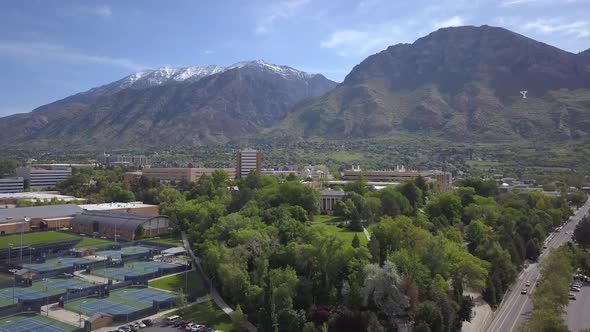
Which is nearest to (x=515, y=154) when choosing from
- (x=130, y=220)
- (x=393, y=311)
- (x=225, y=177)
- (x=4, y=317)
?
(x=225, y=177)

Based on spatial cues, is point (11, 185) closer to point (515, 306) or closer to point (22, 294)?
point (22, 294)

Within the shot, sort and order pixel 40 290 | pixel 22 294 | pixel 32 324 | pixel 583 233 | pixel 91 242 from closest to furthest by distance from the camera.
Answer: pixel 32 324 → pixel 22 294 → pixel 40 290 → pixel 583 233 → pixel 91 242

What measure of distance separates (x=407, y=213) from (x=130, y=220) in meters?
38.7

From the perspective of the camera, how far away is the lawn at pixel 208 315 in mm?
34041

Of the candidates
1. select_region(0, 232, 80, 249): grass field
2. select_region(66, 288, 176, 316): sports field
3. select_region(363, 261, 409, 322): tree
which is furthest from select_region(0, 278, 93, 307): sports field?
select_region(363, 261, 409, 322): tree

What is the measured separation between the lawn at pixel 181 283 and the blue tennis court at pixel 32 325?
10.4 metres

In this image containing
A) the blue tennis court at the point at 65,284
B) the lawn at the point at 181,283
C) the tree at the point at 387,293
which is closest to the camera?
the tree at the point at 387,293

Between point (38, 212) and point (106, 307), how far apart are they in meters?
42.2

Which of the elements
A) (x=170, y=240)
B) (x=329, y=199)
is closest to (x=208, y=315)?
(x=170, y=240)

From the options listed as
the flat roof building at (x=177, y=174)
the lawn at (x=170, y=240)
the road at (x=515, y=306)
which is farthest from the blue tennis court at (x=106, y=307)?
the flat roof building at (x=177, y=174)

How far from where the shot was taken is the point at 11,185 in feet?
390

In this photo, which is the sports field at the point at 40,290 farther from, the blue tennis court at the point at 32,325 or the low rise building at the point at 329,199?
the low rise building at the point at 329,199

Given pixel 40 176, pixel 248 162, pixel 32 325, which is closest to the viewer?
pixel 32 325

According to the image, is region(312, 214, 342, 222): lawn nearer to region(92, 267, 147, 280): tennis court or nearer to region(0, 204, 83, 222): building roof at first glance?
region(92, 267, 147, 280): tennis court
